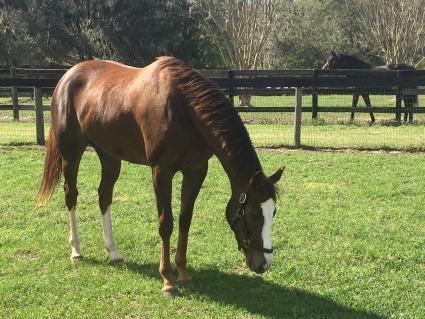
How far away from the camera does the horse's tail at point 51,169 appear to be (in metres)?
4.71

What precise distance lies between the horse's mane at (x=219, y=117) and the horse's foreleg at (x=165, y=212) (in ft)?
1.68

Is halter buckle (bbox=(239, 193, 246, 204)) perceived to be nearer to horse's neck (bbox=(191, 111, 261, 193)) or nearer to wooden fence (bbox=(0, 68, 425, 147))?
horse's neck (bbox=(191, 111, 261, 193))

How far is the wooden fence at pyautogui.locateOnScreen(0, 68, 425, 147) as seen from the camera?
10086mm

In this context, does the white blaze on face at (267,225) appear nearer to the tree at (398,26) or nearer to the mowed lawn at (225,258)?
the mowed lawn at (225,258)

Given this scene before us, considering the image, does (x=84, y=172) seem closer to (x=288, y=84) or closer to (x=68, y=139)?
(x=68, y=139)

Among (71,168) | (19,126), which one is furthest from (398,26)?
(71,168)

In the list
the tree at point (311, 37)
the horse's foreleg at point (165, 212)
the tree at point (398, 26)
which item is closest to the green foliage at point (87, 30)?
the tree at point (311, 37)

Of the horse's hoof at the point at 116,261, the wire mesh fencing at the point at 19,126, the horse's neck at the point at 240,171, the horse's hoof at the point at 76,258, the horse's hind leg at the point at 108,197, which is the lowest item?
the horse's hoof at the point at 116,261

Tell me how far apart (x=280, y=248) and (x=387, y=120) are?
1068 cm

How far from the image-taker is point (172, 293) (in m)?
3.62

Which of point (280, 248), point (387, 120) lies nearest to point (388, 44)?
point (387, 120)

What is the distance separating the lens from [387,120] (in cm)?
1407

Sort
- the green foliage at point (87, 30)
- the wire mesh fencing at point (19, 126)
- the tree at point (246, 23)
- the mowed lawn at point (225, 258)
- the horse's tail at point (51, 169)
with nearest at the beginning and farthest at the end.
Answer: the mowed lawn at point (225, 258), the horse's tail at point (51, 169), the wire mesh fencing at point (19, 126), the tree at point (246, 23), the green foliage at point (87, 30)

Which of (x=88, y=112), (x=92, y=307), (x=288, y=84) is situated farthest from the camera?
(x=288, y=84)
